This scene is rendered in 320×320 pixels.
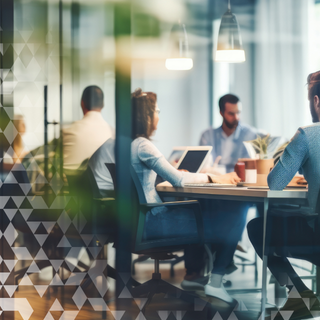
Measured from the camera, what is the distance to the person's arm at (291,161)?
2.14 metres

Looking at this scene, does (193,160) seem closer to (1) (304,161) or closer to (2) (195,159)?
(2) (195,159)

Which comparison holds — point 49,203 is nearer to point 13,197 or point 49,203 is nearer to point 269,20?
point 13,197

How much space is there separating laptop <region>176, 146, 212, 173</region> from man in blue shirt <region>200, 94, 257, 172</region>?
134 cm

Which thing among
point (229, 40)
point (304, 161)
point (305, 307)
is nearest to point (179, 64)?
point (229, 40)

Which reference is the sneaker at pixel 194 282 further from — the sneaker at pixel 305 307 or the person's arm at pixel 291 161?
the person's arm at pixel 291 161

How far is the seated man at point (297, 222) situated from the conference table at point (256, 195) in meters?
0.04

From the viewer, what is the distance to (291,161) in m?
2.16

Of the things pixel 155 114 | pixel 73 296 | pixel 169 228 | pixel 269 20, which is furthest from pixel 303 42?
pixel 73 296

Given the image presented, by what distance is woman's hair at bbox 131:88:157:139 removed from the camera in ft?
8.61

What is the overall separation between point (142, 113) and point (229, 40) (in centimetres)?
143

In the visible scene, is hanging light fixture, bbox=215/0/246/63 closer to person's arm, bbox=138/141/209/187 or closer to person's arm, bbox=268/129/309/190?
person's arm, bbox=138/141/209/187

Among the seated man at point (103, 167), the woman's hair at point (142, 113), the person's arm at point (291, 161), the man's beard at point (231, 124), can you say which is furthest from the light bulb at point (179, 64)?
the person's arm at point (291, 161)

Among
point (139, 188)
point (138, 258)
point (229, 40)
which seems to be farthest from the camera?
point (138, 258)

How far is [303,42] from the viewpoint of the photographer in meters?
5.17
